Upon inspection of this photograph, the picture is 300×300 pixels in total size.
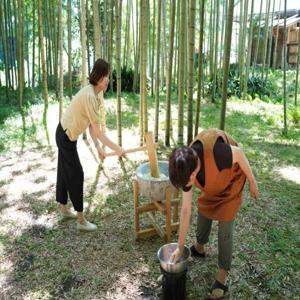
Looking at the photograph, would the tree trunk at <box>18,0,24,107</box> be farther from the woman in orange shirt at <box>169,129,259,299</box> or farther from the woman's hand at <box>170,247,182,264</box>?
the woman's hand at <box>170,247,182,264</box>

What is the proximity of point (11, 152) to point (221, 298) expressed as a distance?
4008 millimetres

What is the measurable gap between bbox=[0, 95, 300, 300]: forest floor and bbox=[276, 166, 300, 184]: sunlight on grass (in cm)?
1

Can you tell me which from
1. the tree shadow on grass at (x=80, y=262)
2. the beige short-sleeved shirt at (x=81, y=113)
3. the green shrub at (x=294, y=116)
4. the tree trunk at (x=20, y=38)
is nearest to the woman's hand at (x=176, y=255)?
the tree shadow on grass at (x=80, y=262)

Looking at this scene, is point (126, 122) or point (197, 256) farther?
point (126, 122)

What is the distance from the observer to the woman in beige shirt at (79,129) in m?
2.91

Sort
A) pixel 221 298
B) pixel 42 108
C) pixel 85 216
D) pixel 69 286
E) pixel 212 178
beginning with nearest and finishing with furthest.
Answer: pixel 212 178, pixel 221 298, pixel 69 286, pixel 85 216, pixel 42 108

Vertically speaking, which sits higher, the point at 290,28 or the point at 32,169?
the point at 290,28

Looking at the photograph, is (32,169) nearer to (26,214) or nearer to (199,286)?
(26,214)

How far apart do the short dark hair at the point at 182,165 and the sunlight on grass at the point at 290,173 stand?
9.42ft

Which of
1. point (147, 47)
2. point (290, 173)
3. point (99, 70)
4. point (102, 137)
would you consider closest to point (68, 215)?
point (102, 137)

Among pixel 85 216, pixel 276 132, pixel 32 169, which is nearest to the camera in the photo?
pixel 85 216

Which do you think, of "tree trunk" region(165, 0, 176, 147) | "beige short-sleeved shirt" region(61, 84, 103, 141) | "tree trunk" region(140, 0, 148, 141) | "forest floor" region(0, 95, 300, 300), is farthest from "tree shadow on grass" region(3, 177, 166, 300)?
"tree trunk" region(165, 0, 176, 147)

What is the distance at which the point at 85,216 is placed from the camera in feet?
11.7

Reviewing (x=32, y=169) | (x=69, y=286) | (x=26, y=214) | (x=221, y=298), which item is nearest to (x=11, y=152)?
(x=32, y=169)
